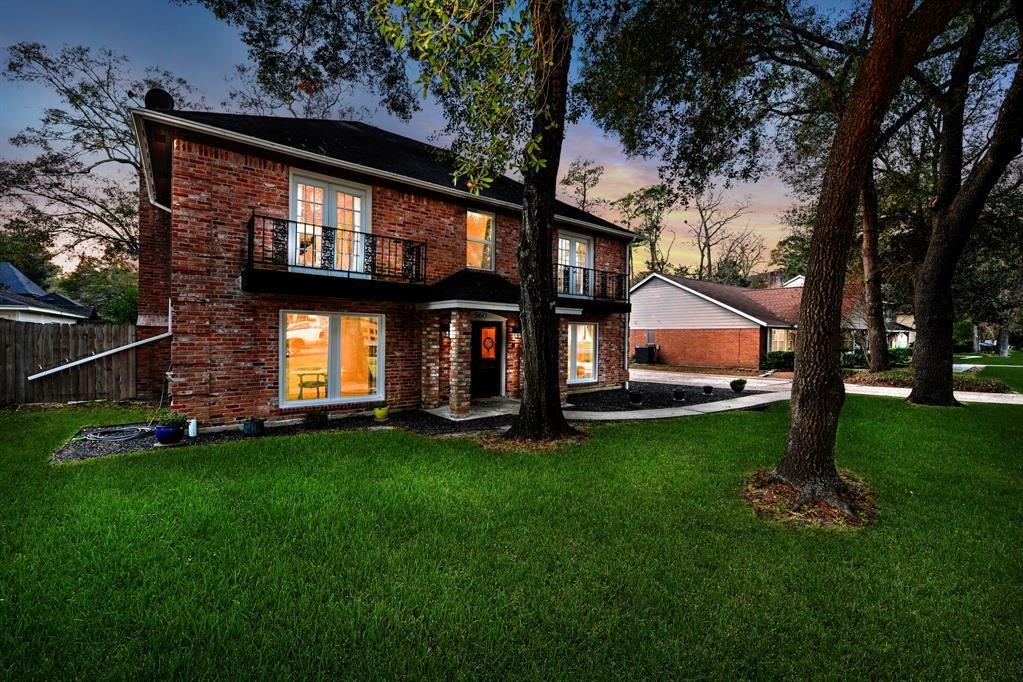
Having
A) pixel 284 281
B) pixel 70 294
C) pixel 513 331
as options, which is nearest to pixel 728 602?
pixel 284 281

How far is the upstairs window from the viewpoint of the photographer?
38.2ft

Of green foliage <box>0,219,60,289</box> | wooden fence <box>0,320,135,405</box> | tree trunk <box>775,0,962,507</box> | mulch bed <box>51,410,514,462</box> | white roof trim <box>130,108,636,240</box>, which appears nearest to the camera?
tree trunk <box>775,0,962,507</box>

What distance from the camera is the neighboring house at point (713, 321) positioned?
23.6 metres

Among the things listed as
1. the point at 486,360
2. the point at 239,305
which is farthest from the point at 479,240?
the point at 239,305

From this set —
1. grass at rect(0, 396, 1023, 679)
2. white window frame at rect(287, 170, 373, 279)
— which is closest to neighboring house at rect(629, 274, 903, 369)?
grass at rect(0, 396, 1023, 679)

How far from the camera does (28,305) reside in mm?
17375

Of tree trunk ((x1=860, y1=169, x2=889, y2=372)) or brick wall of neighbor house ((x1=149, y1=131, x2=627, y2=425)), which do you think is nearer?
brick wall of neighbor house ((x1=149, y1=131, x2=627, y2=425))

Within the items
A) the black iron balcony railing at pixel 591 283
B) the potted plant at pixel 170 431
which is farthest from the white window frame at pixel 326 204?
the black iron balcony railing at pixel 591 283

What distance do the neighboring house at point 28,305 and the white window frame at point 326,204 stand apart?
1160 cm

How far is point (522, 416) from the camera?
773 cm

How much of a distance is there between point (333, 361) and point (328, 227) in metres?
2.97

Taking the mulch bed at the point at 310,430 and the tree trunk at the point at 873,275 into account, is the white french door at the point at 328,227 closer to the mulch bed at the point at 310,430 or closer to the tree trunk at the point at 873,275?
the mulch bed at the point at 310,430

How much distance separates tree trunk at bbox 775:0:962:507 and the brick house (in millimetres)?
6313

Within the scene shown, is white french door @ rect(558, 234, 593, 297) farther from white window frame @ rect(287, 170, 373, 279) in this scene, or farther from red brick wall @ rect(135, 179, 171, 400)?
red brick wall @ rect(135, 179, 171, 400)
